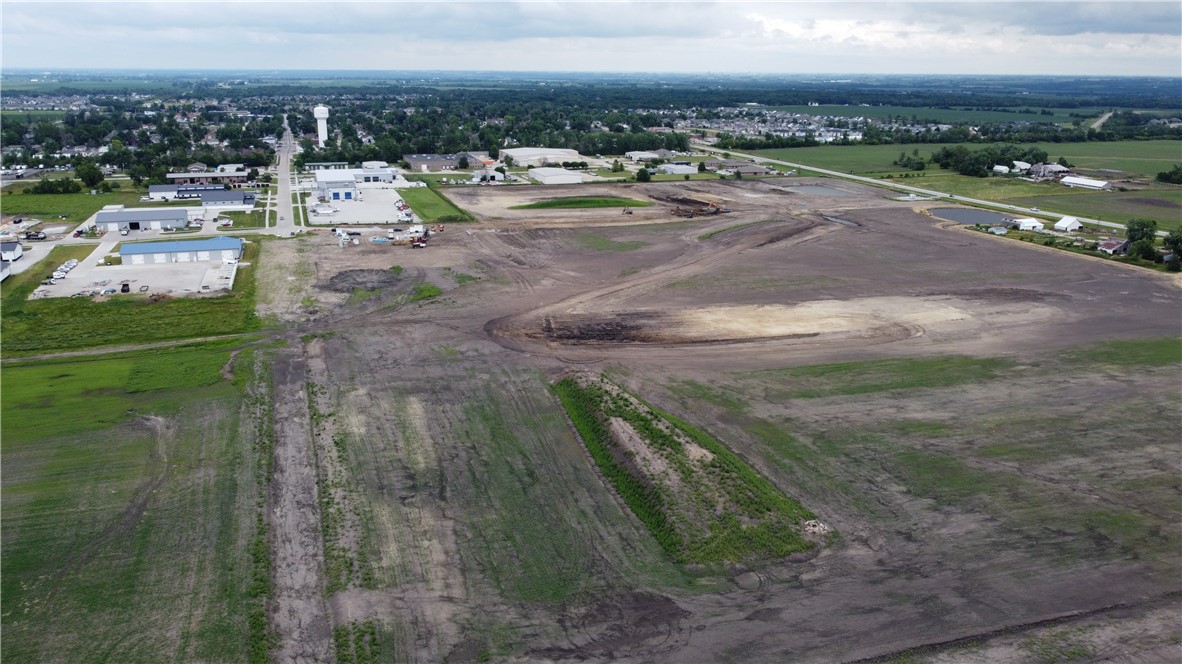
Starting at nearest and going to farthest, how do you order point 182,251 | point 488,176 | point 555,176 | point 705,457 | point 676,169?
1. point 705,457
2. point 182,251
3. point 555,176
4. point 488,176
5. point 676,169

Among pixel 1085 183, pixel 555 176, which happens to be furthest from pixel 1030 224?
pixel 555 176

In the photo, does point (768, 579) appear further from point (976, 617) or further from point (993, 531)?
point (993, 531)

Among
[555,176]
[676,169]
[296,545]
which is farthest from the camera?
[676,169]

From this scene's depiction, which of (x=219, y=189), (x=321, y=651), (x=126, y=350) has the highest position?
(x=219, y=189)

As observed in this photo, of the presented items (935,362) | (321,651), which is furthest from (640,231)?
(321,651)

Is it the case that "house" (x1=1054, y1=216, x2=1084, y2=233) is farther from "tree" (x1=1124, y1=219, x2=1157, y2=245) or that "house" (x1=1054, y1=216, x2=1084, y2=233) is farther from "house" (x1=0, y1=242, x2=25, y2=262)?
"house" (x1=0, y1=242, x2=25, y2=262)

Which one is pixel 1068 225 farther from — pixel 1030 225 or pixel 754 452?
pixel 754 452

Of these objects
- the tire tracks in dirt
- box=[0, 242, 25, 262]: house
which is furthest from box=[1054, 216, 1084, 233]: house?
box=[0, 242, 25, 262]: house
